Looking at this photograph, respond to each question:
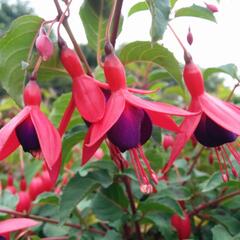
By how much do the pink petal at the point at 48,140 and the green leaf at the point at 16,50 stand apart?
16 cm

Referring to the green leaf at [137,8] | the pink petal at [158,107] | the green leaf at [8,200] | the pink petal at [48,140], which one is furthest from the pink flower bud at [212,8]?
the green leaf at [8,200]

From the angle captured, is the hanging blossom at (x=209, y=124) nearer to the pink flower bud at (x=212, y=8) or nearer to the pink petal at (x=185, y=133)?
the pink petal at (x=185, y=133)

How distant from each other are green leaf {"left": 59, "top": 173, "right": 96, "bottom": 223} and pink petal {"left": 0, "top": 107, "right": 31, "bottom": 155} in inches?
10.1

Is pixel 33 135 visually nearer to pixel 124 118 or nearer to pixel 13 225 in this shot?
pixel 124 118

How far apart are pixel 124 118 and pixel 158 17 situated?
0.14 m

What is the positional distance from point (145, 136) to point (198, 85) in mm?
130

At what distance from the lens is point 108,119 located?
0.62 metres

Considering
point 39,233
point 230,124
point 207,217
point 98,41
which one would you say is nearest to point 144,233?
point 207,217

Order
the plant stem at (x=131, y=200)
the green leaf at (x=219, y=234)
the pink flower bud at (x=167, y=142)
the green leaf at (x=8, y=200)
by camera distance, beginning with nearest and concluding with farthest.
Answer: the green leaf at (x=219, y=234) → the plant stem at (x=131, y=200) → the green leaf at (x=8, y=200) → the pink flower bud at (x=167, y=142)

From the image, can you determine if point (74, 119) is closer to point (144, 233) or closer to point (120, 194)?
point (120, 194)

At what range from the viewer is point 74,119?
40.5 inches

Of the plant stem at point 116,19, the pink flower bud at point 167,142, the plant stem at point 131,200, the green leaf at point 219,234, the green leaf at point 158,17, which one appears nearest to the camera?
the green leaf at point 158,17

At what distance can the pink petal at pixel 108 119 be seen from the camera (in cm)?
61

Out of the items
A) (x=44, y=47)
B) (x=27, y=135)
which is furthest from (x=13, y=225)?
(x=44, y=47)
